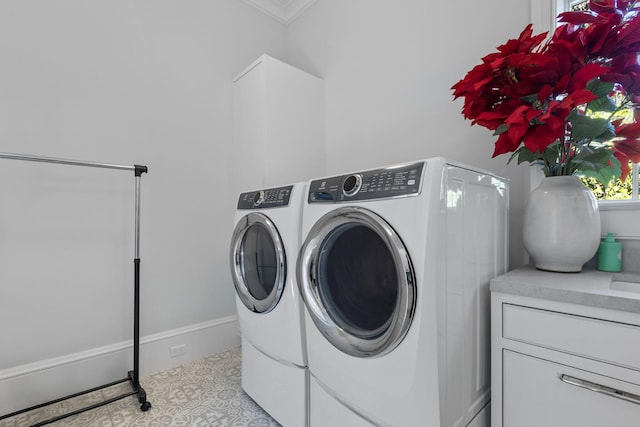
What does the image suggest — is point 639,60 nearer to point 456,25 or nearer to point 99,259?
point 456,25

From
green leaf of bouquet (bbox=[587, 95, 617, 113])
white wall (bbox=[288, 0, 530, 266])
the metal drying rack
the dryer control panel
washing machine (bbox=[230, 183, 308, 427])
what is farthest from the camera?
white wall (bbox=[288, 0, 530, 266])

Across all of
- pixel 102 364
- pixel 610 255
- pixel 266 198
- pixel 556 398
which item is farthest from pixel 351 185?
pixel 102 364

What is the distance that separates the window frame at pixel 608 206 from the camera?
3.67 ft

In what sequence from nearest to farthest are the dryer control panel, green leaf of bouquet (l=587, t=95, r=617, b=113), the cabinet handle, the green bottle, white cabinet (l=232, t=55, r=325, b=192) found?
1. the cabinet handle
2. the dryer control panel
3. green leaf of bouquet (l=587, t=95, r=617, b=113)
4. the green bottle
5. white cabinet (l=232, t=55, r=325, b=192)

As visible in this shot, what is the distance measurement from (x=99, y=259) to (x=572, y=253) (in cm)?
234

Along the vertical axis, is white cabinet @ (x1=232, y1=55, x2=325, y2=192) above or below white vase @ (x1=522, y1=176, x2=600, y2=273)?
above

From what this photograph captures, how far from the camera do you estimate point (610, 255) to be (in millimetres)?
1104

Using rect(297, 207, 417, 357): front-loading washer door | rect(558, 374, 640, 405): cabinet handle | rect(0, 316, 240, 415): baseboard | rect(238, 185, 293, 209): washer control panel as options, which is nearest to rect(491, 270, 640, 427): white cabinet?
rect(558, 374, 640, 405): cabinet handle

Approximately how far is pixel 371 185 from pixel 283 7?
248 cm

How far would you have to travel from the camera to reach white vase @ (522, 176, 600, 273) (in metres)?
1.04

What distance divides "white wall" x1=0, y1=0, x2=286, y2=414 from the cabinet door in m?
1.92

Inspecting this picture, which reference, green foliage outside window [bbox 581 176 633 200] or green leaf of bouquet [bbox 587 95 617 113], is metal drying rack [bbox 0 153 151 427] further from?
green foliage outside window [bbox 581 176 633 200]

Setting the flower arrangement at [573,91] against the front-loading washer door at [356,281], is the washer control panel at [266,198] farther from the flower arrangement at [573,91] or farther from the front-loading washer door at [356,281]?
the flower arrangement at [573,91]

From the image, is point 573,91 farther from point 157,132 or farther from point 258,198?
point 157,132
